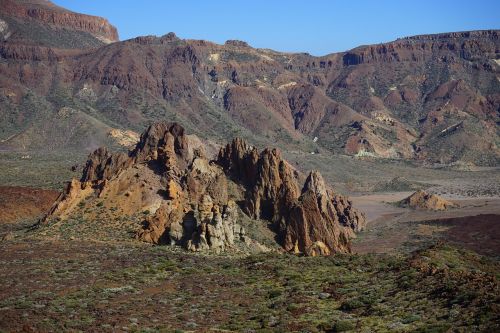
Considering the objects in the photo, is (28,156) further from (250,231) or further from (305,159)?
(250,231)

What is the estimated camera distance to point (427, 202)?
125562 mm

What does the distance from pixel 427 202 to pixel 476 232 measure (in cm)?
3397

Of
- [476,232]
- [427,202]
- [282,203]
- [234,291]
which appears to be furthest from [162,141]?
[427,202]

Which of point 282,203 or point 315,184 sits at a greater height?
point 315,184

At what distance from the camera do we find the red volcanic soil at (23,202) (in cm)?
7388

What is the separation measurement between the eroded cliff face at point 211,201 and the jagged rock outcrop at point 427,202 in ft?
208

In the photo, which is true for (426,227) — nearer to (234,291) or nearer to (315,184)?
(315,184)

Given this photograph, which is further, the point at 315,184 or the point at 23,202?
the point at 315,184

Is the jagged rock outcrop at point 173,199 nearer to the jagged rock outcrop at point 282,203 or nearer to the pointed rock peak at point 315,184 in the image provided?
the jagged rock outcrop at point 282,203

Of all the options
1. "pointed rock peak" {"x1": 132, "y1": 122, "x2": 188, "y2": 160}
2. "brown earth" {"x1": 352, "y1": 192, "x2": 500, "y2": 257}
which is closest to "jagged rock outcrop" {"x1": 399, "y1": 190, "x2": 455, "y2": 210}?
"brown earth" {"x1": 352, "y1": 192, "x2": 500, "y2": 257}

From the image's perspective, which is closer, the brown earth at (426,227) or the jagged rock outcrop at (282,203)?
the jagged rock outcrop at (282,203)

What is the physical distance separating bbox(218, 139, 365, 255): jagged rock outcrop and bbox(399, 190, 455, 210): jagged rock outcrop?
175 ft

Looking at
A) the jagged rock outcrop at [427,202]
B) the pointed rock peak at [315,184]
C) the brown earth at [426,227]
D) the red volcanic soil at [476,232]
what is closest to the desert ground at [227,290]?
the brown earth at [426,227]

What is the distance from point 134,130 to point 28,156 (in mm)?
53139
